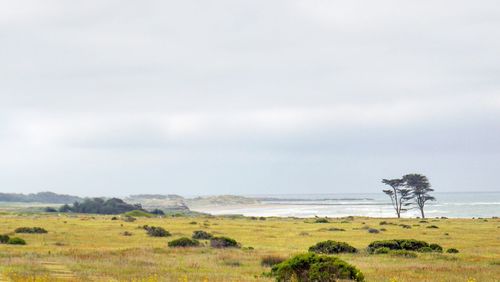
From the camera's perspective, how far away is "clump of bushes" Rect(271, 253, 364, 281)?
62.9 feet

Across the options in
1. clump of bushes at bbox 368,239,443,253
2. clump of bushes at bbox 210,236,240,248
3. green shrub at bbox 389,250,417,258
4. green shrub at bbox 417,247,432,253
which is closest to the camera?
green shrub at bbox 389,250,417,258

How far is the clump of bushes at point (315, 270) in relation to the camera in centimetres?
1917

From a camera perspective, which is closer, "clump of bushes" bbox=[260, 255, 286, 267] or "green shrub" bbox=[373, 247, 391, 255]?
"clump of bushes" bbox=[260, 255, 286, 267]

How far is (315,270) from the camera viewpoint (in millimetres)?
19344

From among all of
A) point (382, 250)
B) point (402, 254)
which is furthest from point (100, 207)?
point (402, 254)

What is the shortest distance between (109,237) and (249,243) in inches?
459

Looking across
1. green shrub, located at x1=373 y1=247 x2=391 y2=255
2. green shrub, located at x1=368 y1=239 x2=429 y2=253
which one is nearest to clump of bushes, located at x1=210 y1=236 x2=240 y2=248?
green shrub, located at x1=368 y1=239 x2=429 y2=253

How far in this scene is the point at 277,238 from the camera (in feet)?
154

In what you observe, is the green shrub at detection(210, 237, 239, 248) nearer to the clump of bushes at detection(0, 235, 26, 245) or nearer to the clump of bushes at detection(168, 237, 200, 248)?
the clump of bushes at detection(168, 237, 200, 248)

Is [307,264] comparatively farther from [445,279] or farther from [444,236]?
[444,236]

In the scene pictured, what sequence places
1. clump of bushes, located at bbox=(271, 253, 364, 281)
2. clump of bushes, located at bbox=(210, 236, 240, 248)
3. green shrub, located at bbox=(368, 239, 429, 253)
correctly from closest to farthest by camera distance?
1. clump of bushes, located at bbox=(271, 253, 364, 281)
2. green shrub, located at bbox=(368, 239, 429, 253)
3. clump of bushes, located at bbox=(210, 236, 240, 248)

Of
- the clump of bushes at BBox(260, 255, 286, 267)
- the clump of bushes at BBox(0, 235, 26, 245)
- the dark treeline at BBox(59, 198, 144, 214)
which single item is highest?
the dark treeline at BBox(59, 198, 144, 214)

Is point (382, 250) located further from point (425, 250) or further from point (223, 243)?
point (223, 243)

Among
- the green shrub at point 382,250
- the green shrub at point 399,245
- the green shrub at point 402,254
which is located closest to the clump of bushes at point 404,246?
the green shrub at point 399,245
